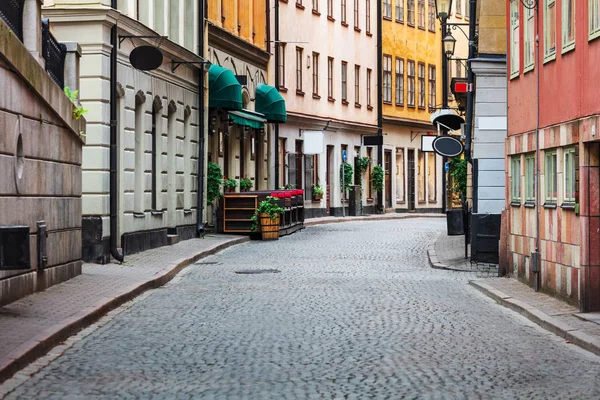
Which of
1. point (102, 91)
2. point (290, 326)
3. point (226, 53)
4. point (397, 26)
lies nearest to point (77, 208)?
point (102, 91)

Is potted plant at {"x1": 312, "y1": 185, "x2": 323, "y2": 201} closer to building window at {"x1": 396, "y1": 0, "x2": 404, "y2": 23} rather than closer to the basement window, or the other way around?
building window at {"x1": 396, "y1": 0, "x2": 404, "y2": 23}

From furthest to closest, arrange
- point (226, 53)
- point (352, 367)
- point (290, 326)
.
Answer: point (226, 53), point (290, 326), point (352, 367)

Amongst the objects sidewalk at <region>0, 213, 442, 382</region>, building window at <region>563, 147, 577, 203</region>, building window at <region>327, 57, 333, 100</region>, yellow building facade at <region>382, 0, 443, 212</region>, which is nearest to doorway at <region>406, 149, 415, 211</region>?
yellow building facade at <region>382, 0, 443, 212</region>

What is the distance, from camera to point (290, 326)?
1396 cm

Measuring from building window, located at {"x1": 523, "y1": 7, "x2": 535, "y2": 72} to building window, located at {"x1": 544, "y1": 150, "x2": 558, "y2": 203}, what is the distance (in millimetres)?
1969

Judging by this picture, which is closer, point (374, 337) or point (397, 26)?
point (374, 337)

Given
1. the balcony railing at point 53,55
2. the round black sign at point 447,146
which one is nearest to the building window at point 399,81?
the round black sign at point 447,146

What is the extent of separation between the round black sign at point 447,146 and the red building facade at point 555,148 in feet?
15.8

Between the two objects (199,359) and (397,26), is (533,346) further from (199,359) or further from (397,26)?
(397,26)

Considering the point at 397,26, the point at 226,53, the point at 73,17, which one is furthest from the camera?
the point at 397,26

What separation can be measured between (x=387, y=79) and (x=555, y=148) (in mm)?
44290

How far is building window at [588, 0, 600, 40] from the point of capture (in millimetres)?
14766

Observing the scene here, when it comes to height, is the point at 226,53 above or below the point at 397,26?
below

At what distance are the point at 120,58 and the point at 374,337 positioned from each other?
1308cm
